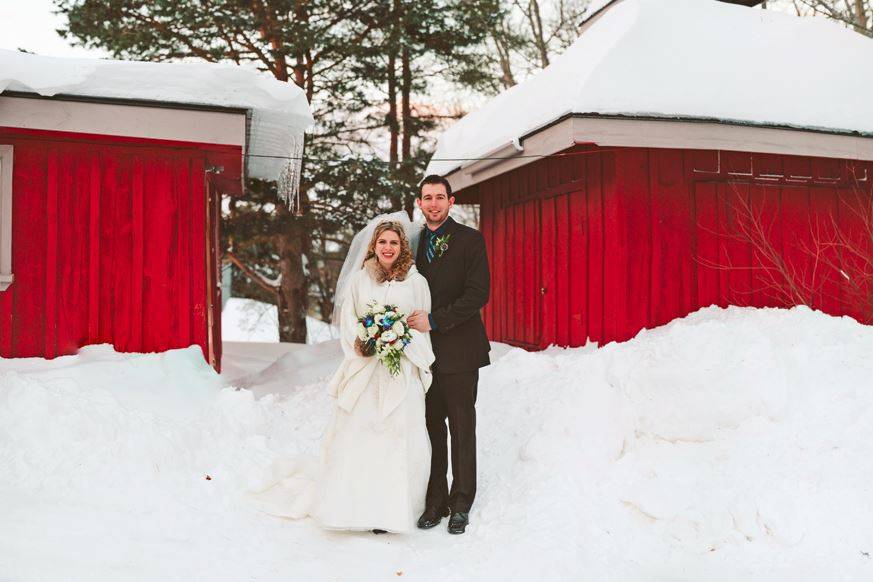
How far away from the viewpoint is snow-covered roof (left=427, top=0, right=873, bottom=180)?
22.4 feet

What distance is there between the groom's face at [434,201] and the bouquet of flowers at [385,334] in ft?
2.13

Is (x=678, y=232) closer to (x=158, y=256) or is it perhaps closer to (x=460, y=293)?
(x=460, y=293)

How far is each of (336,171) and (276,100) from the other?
726cm

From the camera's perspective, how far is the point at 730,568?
11.9ft

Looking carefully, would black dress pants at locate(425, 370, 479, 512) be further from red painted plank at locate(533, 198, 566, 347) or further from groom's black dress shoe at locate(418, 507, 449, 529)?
red painted plank at locate(533, 198, 566, 347)

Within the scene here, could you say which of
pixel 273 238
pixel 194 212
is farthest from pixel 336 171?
pixel 194 212

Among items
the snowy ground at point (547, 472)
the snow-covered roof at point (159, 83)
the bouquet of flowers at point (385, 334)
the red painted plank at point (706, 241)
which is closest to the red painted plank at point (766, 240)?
the red painted plank at point (706, 241)

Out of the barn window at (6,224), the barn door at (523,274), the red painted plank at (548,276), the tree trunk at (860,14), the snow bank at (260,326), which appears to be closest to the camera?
the barn window at (6,224)

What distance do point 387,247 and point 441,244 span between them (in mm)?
405

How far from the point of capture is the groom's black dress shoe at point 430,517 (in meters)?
4.13

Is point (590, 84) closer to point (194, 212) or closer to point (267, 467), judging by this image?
point (194, 212)

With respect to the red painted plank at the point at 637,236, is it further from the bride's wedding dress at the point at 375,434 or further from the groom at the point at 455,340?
the bride's wedding dress at the point at 375,434

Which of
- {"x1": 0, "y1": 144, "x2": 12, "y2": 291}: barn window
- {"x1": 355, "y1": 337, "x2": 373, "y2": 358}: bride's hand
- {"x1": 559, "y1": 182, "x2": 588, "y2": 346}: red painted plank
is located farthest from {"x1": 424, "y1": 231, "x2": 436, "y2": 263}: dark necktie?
{"x1": 0, "y1": 144, "x2": 12, "y2": 291}: barn window

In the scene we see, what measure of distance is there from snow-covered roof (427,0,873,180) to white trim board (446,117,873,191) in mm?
85
